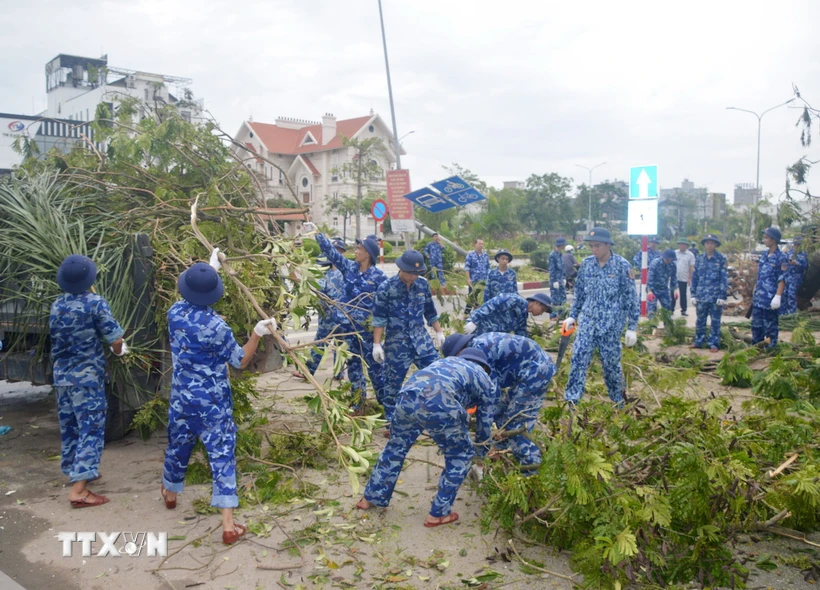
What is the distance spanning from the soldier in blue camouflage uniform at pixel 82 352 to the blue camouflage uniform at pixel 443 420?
80.3 inches

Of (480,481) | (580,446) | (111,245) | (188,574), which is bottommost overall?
(188,574)

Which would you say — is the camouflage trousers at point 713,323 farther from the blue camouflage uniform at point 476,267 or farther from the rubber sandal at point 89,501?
the rubber sandal at point 89,501

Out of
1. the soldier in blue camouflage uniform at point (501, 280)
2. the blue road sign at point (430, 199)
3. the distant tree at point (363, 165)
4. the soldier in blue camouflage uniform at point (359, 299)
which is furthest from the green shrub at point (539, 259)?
the soldier in blue camouflage uniform at point (359, 299)

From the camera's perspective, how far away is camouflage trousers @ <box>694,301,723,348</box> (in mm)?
10680

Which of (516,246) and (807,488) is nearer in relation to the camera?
(807,488)

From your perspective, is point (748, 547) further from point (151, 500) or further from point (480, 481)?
point (151, 500)

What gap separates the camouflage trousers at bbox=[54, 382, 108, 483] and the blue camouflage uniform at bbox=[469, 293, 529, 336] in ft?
10.6

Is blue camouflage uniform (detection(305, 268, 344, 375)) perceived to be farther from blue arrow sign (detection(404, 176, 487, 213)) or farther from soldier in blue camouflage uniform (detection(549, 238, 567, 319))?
soldier in blue camouflage uniform (detection(549, 238, 567, 319))

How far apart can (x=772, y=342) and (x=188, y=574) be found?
870cm

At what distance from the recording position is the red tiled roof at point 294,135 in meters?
49.9

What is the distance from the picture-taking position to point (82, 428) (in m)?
5.00

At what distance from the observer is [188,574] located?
13.0 ft

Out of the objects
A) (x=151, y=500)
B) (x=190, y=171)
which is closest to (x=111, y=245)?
(x=190, y=171)

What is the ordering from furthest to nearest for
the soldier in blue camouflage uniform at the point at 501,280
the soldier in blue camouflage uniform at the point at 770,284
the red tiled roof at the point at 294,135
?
1. the red tiled roof at the point at 294,135
2. the soldier in blue camouflage uniform at the point at 501,280
3. the soldier in blue camouflage uniform at the point at 770,284
